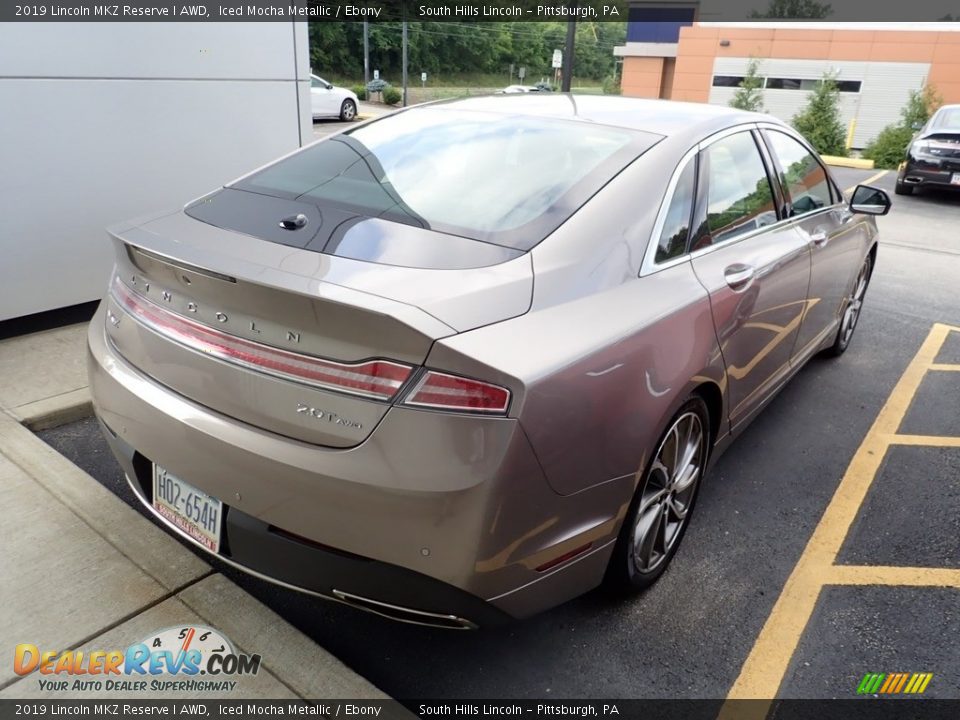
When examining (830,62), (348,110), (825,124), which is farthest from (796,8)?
(348,110)

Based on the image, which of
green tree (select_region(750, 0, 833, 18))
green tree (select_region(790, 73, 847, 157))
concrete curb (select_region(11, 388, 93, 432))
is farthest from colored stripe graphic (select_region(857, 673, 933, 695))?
green tree (select_region(750, 0, 833, 18))

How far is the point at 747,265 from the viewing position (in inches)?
113

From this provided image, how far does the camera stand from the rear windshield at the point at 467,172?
230 centimetres

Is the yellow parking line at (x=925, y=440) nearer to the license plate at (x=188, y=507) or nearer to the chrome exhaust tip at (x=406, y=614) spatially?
the chrome exhaust tip at (x=406, y=614)

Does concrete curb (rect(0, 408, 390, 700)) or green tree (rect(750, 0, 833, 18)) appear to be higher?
A: green tree (rect(750, 0, 833, 18))

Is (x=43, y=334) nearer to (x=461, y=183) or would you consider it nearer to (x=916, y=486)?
(x=461, y=183)

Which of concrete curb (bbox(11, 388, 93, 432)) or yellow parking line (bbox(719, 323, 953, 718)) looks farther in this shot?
concrete curb (bbox(11, 388, 93, 432))

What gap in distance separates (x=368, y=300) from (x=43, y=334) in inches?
141

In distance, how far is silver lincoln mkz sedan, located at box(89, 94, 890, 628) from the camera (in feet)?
5.79

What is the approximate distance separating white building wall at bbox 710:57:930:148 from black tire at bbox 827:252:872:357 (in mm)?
27894

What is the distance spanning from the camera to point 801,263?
11.3ft

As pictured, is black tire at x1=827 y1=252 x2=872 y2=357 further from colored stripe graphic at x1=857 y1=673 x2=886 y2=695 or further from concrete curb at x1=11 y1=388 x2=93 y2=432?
concrete curb at x1=11 y1=388 x2=93 y2=432

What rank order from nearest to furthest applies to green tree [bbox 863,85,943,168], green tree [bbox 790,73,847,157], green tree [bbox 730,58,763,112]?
green tree [bbox 863,85,943,168], green tree [bbox 790,73,847,157], green tree [bbox 730,58,763,112]

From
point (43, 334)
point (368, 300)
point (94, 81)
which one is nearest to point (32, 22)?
point (94, 81)
